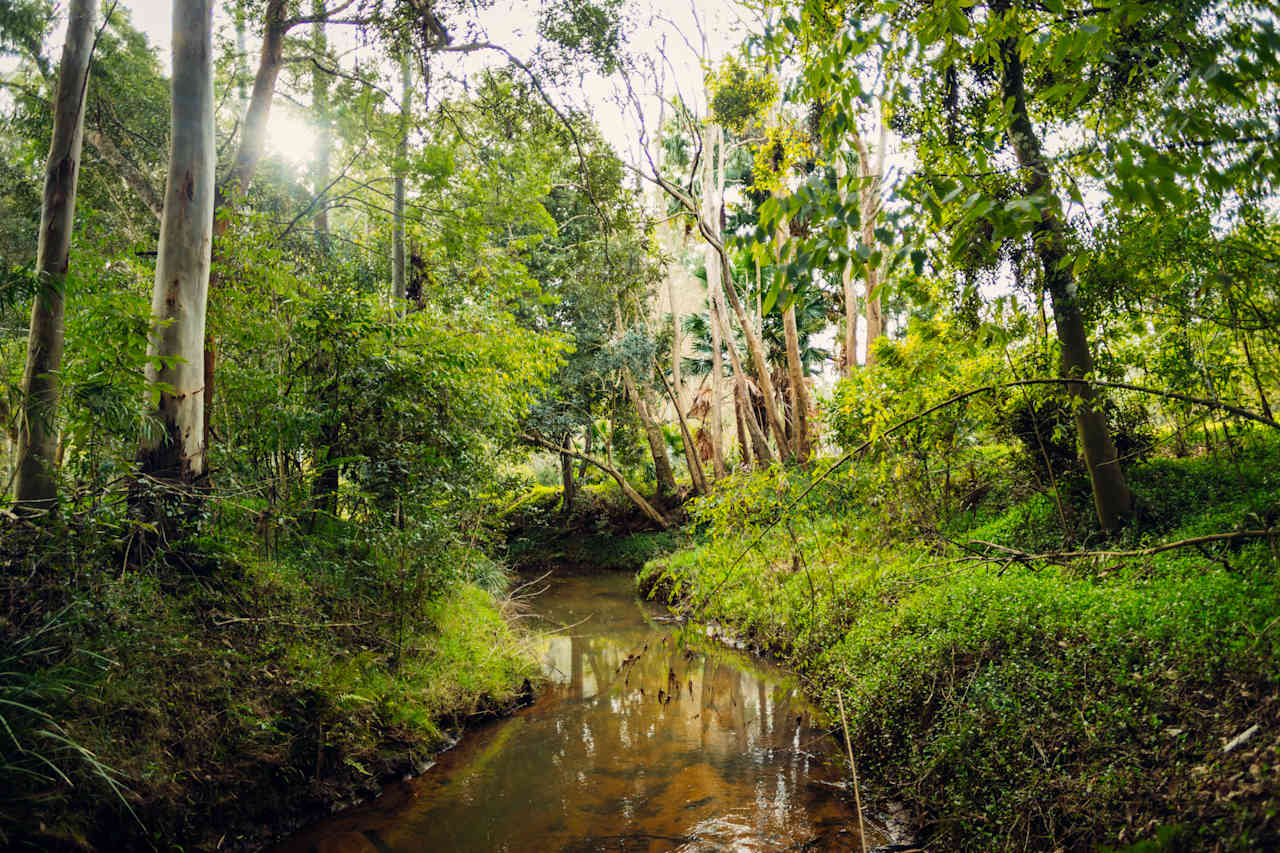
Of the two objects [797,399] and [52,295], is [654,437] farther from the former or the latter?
[52,295]

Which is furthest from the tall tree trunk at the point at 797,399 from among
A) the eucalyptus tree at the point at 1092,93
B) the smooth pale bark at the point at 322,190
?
the eucalyptus tree at the point at 1092,93

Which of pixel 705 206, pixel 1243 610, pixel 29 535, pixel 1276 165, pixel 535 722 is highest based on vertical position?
pixel 705 206

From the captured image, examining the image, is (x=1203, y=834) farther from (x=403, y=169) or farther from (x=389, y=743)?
(x=403, y=169)

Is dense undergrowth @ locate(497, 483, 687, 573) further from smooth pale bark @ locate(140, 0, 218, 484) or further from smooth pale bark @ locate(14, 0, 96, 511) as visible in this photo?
smooth pale bark @ locate(14, 0, 96, 511)

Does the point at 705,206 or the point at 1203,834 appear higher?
the point at 705,206

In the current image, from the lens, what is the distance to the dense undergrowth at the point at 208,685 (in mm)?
3402

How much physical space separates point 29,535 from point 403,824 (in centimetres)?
302

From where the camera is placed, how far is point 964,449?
27.0 feet

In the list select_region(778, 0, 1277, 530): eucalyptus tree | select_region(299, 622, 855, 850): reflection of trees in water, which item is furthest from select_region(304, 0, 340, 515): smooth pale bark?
select_region(778, 0, 1277, 530): eucalyptus tree

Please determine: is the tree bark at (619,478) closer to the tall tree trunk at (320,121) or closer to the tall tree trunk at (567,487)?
the tall tree trunk at (567,487)

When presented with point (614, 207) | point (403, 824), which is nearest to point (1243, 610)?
point (403, 824)

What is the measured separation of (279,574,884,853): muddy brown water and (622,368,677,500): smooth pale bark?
35.1ft

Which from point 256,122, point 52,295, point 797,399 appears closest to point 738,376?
point 797,399

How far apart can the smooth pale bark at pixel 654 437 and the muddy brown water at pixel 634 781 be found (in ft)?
35.1
